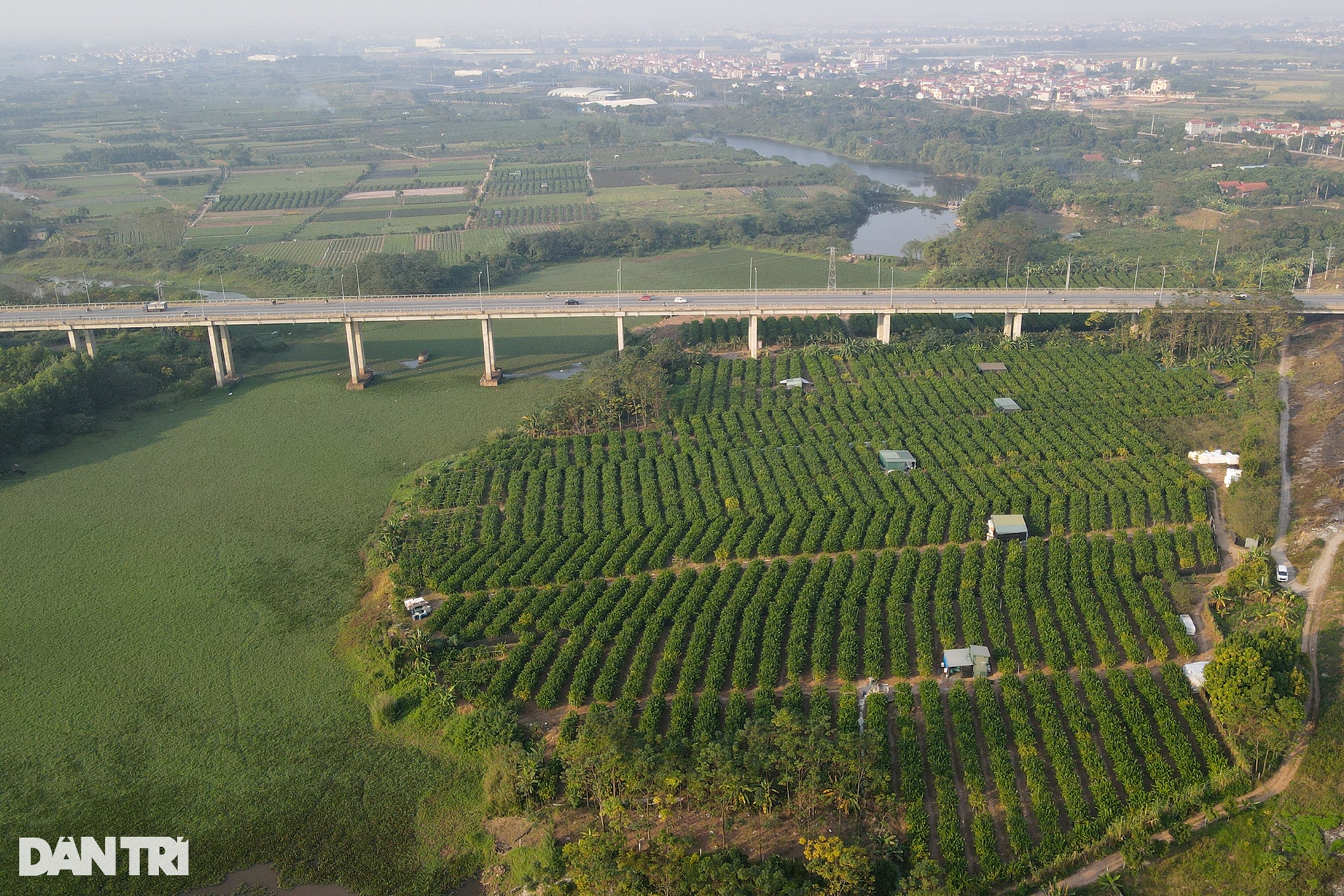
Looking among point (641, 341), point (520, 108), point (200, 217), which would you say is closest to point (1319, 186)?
point (641, 341)

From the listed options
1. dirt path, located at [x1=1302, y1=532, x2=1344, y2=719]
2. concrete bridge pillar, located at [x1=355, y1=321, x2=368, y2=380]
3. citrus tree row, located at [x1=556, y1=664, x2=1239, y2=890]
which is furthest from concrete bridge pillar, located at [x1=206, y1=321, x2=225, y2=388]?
dirt path, located at [x1=1302, y1=532, x2=1344, y2=719]

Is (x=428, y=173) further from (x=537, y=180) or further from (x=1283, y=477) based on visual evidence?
(x=1283, y=477)

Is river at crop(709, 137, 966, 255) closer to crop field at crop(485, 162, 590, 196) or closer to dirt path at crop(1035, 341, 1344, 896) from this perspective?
crop field at crop(485, 162, 590, 196)

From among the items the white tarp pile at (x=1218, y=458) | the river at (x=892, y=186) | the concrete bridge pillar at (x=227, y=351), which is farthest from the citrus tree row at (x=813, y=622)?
the river at (x=892, y=186)

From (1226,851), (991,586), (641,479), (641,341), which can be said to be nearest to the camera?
(1226,851)

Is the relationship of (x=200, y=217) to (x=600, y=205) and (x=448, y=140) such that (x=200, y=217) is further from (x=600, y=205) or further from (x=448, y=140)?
(x=448, y=140)
